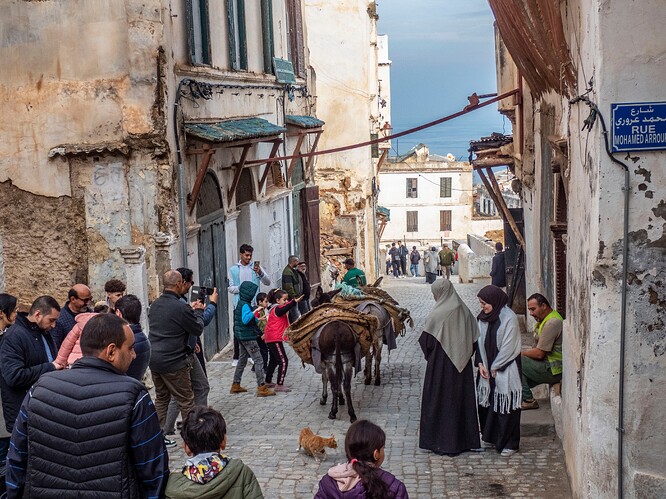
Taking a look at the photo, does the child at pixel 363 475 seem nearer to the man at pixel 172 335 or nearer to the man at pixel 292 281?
the man at pixel 172 335

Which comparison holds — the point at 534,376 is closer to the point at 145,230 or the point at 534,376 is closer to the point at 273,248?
the point at 145,230

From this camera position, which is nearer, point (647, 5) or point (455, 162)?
point (647, 5)

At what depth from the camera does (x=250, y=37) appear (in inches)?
733

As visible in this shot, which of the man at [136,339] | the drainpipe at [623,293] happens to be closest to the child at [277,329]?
the man at [136,339]

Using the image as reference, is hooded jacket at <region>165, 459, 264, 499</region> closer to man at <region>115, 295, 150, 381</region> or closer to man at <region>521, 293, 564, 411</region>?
man at <region>115, 295, 150, 381</region>

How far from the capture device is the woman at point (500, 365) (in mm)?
8797

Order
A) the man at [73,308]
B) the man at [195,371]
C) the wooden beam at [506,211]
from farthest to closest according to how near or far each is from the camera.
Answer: the wooden beam at [506,211] < the man at [195,371] < the man at [73,308]

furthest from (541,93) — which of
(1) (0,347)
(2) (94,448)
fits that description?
(2) (94,448)

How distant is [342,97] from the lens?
32656mm

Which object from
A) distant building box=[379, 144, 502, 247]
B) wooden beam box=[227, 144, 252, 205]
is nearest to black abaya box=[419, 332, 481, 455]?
wooden beam box=[227, 144, 252, 205]

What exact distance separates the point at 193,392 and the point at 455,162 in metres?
59.5

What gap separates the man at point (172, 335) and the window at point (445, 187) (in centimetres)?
6130

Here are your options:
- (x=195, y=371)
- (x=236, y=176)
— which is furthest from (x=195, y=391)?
(x=236, y=176)

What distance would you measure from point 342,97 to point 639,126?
26872 mm
